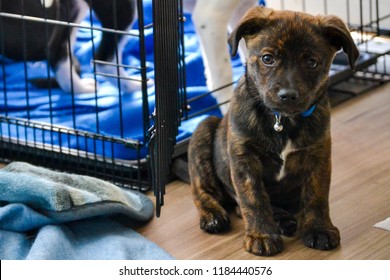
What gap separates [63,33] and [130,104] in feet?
1.71

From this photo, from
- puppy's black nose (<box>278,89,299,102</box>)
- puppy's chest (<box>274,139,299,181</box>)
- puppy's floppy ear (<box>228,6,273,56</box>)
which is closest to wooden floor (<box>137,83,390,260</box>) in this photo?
puppy's chest (<box>274,139,299,181</box>)

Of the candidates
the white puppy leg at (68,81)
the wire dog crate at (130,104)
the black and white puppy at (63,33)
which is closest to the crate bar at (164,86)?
the wire dog crate at (130,104)

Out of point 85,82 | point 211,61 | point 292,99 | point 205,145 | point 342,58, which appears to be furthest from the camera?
point 342,58

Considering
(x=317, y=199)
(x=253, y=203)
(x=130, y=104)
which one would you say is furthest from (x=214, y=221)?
(x=130, y=104)

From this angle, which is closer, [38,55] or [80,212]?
[80,212]

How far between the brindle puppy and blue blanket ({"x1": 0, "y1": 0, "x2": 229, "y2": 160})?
62cm

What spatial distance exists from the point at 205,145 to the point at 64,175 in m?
0.47

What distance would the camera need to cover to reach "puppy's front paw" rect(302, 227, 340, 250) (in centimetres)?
242

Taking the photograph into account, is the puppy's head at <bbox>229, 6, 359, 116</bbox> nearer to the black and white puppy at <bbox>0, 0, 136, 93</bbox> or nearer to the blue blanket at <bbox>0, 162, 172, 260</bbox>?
the blue blanket at <bbox>0, 162, 172, 260</bbox>

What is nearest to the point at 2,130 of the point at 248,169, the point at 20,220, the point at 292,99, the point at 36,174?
the point at 36,174

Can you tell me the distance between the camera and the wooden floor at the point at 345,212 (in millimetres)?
2444

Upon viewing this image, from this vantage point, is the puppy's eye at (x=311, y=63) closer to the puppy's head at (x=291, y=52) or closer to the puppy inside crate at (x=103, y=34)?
the puppy's head at (x=291, y=52)

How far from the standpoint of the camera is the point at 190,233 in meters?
2.61

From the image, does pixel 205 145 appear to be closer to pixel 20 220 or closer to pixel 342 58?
pixel 20 220
